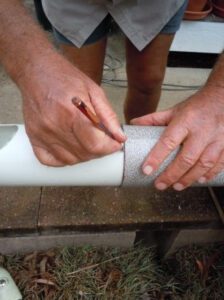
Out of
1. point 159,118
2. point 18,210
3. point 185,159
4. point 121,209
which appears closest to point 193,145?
point 185,159

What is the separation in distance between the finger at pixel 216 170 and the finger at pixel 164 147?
105 mm

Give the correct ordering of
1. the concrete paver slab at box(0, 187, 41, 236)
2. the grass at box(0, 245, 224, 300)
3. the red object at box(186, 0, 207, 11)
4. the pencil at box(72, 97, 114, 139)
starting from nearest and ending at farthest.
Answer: the pencil at box(72, 97, 114, 139) < the concrete paver slab at box(0, 187, 41, 236) < the grass at box(0, 245, 224, 300) < the red object at box(186, 0, 207, 11)

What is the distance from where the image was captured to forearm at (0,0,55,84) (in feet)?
2.38

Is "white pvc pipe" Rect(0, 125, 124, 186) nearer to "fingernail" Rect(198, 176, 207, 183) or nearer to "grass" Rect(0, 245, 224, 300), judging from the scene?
"fingernail" Rect(198, 176, 207, 183)

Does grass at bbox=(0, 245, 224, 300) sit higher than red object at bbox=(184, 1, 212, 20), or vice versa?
red object at bbox=(184, 1, 212, 20)

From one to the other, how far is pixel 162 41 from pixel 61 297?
111 cm

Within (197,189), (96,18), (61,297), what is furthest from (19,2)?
(61,297)

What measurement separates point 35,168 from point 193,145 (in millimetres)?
354

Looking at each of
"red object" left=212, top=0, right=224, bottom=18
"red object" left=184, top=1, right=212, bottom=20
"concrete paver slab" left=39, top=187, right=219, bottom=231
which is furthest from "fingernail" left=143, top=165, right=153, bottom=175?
"red object" left=212, top=0, right=224, bottom=18

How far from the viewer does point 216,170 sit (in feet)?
2.40

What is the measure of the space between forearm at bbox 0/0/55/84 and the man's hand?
0.34 metres

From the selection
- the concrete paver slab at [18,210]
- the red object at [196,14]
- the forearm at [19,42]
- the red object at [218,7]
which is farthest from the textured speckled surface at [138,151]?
→ the red object at [218,7]

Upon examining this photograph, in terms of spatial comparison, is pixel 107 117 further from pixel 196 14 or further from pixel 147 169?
pixel 196 14

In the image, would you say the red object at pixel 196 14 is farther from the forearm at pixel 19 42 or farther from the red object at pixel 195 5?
the forearm at pixel 19 42
